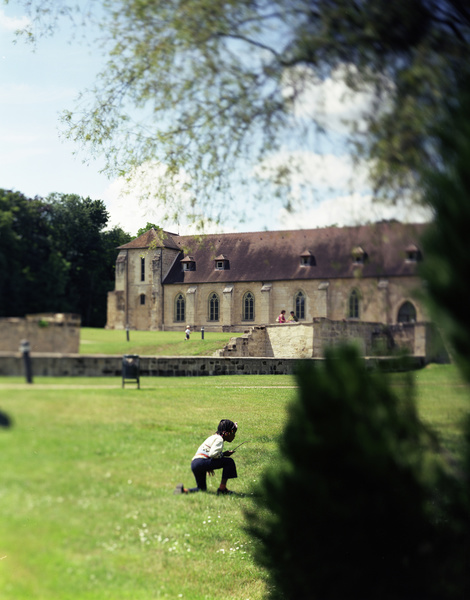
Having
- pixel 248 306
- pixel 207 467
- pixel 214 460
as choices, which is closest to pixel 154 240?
pixel 248 306

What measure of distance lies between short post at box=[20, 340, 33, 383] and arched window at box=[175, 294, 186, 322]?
4.34 ft

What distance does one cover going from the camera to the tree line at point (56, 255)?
371 cm

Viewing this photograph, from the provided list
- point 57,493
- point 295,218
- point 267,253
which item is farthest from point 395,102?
point 57,493

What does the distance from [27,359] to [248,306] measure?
153 cm

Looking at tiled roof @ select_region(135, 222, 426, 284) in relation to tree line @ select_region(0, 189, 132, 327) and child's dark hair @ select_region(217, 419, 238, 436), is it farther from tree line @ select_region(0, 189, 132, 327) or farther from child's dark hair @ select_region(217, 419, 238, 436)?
child's dark hair @ select_region(217, 419, 238, 436)

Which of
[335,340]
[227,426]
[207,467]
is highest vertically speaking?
[335,340]

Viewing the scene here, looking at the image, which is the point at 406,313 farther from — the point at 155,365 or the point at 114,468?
the point at 114,468

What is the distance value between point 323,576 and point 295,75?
2.43m

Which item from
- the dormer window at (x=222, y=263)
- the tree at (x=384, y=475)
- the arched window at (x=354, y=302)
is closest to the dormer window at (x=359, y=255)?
the arched window at (x=354, y=302)

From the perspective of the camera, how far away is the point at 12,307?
362 cm

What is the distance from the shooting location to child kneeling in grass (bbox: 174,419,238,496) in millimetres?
5012

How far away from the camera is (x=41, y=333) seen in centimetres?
358

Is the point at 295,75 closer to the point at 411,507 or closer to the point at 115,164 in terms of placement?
the point at 115,164

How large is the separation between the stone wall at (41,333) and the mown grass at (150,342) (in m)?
0.09
